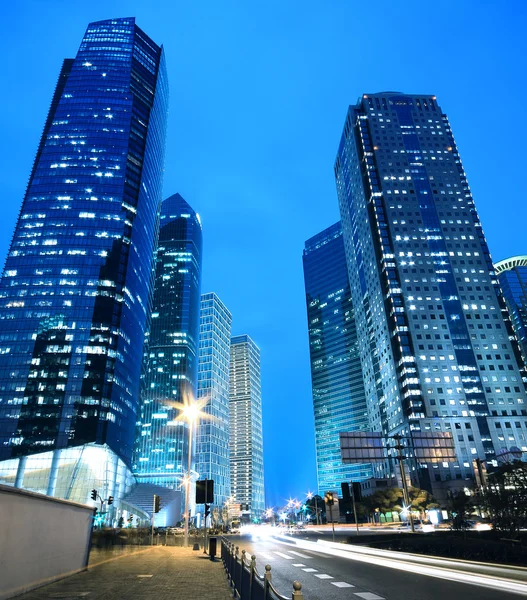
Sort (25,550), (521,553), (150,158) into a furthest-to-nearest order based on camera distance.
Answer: (150,158) < (521,553) < (25,550)

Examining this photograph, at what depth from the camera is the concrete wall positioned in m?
11.5

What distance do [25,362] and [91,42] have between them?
141 metres

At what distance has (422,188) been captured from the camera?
164m

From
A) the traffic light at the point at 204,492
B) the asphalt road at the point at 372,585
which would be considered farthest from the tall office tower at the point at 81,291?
the asphalt road at the point at 372,585

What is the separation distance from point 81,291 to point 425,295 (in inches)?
4481

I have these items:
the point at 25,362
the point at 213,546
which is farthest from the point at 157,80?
the point at 213,546

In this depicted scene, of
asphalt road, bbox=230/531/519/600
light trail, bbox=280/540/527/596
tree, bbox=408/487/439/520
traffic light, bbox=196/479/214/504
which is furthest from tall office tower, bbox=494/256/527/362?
asphalt road, bbox=230/531/519/600

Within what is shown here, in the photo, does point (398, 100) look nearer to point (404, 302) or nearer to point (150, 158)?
point (404, 302)

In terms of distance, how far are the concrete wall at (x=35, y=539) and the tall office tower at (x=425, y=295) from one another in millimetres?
119665

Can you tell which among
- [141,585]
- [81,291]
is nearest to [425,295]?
[81,291]

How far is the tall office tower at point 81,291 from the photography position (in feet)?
353

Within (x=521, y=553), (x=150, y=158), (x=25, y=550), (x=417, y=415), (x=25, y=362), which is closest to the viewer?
(x=25, y=550)

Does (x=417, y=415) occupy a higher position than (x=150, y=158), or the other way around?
(x=150, y=158)

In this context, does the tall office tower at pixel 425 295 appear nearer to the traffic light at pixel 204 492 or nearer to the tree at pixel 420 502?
the tree at pixel 420 502
